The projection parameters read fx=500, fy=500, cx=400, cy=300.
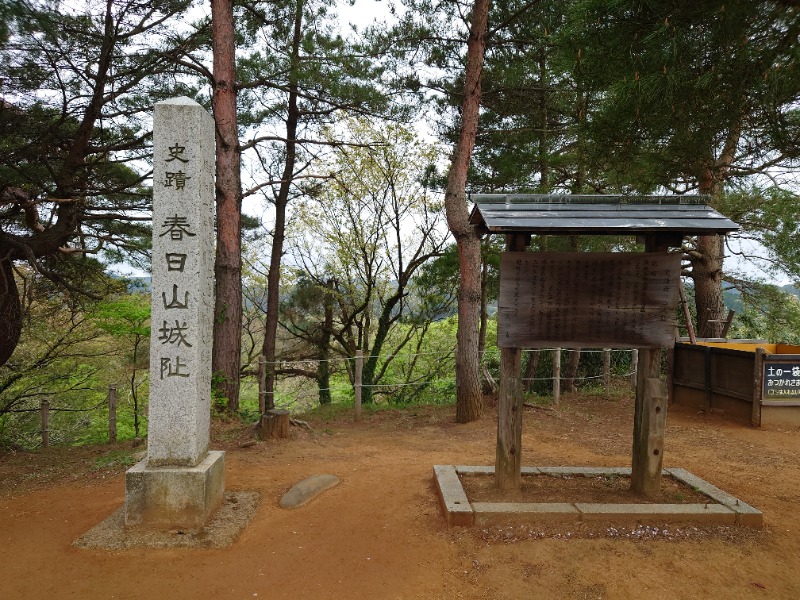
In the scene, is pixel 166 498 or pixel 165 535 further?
pixel 166 498

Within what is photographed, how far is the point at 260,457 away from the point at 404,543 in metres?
3.24

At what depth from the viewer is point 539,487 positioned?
4727 millimetres

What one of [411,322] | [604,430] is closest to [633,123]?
[604,430]

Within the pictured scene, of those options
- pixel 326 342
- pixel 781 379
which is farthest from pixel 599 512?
pixel 326 342

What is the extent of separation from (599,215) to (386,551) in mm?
3302

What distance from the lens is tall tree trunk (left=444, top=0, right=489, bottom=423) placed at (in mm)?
8492

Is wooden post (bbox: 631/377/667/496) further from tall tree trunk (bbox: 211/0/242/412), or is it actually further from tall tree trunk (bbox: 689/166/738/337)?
tall tree trunk (bbox: 689/166/738/337)

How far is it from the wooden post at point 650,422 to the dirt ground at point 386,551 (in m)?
0.60

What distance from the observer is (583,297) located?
455 centimetres

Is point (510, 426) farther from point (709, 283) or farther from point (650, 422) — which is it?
point (709, 283)

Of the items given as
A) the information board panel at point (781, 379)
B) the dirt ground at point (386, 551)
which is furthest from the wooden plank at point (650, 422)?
the information board panel at point (781, 379)

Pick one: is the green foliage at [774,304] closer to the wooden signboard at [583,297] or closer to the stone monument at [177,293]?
the wooden signboard at [583,297]

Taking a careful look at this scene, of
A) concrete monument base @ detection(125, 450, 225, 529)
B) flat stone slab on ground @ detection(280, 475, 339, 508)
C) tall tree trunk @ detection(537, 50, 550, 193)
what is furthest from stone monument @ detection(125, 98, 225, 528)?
tall tree trunk @ detection(537, 50, 550, 193)

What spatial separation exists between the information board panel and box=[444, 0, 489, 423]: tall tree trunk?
14.6 feet
